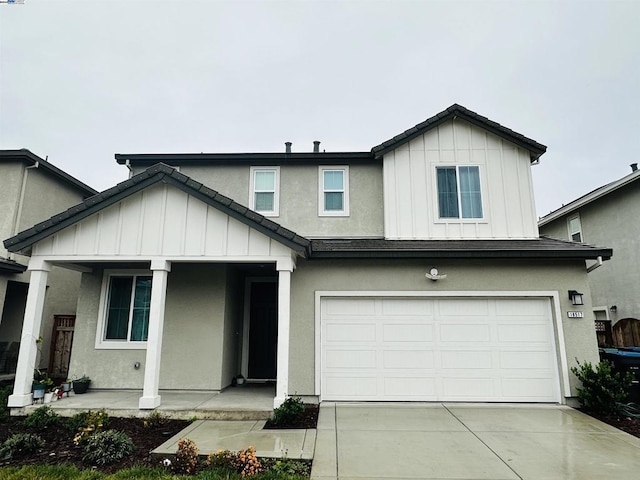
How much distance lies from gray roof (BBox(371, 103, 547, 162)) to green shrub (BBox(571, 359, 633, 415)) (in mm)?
5495

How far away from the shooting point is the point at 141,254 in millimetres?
6996

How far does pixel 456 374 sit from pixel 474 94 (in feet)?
43.4

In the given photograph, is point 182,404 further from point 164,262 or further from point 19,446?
point 164,262

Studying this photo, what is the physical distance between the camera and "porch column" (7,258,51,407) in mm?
6785

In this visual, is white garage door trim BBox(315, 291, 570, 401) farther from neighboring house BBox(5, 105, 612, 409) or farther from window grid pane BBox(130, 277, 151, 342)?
window grid pane BBox(130, 277, 151, 342)

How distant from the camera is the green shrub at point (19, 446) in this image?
4.82 metres

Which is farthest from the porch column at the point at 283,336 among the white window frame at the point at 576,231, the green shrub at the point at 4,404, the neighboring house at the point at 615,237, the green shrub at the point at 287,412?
the white window frame at the point at 576,231

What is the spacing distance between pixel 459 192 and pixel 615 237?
730 cm

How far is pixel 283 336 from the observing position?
6.71m

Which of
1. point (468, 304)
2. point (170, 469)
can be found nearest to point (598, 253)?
point (468, 304)

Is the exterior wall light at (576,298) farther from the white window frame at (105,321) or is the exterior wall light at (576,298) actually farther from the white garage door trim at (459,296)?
the white window frame at (105,321)

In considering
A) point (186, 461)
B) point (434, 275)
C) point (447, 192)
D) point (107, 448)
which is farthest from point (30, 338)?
point (447, 192)

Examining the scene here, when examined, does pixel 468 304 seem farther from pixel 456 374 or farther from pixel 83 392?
pixel 83 392

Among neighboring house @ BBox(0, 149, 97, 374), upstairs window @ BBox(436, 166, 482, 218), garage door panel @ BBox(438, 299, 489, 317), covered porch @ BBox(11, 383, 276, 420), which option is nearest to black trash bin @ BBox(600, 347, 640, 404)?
garage door panel @ BBox(438, 299, 489, 317)
